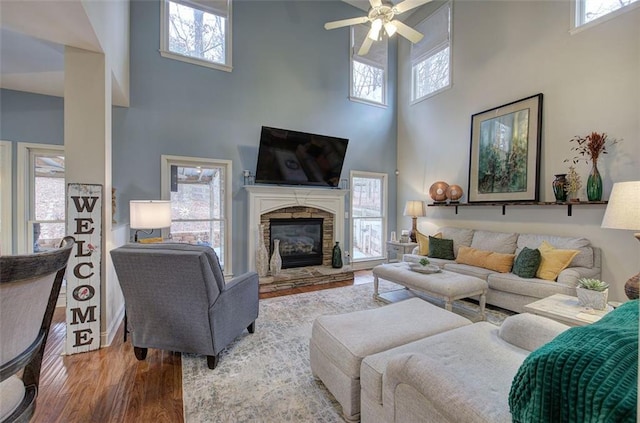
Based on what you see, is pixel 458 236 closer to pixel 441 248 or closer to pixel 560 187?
pixel 441 248

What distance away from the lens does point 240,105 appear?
4.59 m

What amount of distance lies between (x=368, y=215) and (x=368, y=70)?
311cm

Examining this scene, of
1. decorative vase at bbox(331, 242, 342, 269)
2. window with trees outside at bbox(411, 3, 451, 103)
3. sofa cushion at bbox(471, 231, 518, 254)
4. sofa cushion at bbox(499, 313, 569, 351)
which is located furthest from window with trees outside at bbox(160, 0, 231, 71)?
sofa cushion at bbox(499, 313, 569, 351)

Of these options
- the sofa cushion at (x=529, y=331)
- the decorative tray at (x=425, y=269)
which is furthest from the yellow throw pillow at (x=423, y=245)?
the sofa cushion at (x=529, y=331)

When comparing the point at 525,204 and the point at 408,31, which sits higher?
the point at 408,31

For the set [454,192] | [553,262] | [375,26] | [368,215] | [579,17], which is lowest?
[553,262]

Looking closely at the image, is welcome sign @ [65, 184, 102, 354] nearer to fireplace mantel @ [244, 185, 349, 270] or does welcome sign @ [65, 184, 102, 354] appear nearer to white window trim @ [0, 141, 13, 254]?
white window trim @ [0, 141, 13, 254]

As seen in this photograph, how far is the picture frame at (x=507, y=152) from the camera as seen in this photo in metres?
3.81

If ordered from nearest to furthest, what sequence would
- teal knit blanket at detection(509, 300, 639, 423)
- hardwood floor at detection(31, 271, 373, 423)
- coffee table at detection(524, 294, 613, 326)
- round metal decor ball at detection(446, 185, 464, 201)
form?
teal knit blanket at detection(509, 300, 639, 423), hardwood floor at detection(31, 271, 373, 423), coffee table at detection(524, 294, 613, 326), round metal decor ball at detection(446, 185, 464, 201)

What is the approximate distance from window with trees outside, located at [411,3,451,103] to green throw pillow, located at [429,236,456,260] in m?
2.87

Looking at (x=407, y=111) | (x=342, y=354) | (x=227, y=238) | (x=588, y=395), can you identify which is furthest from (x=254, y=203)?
(x=588, y=395)

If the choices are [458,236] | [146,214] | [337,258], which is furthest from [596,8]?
[146,214]

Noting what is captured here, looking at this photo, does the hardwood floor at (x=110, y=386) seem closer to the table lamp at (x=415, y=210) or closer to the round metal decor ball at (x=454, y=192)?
the table lamp at (x=415, y=210)

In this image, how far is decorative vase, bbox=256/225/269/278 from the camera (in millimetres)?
4449
